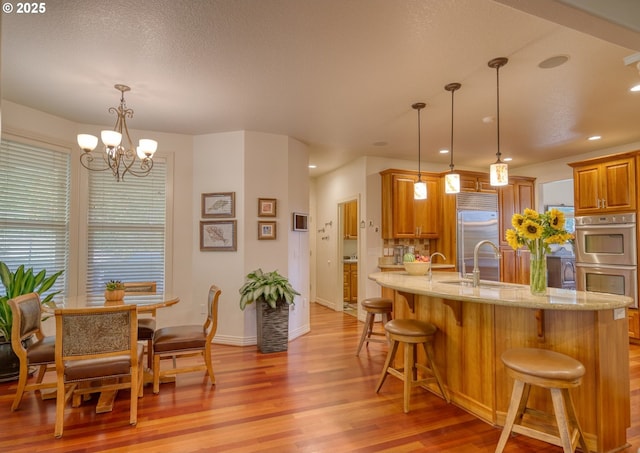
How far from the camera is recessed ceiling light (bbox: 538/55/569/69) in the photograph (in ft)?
8.96

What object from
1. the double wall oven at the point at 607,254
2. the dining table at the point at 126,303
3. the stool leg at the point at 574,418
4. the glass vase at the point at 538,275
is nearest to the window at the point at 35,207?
the dining table at the point at 126,303

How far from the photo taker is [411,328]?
2.84 metres

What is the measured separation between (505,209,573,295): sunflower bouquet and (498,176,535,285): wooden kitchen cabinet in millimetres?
3761

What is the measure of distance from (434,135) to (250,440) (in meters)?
4.08

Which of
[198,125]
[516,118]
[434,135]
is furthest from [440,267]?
[198,125]

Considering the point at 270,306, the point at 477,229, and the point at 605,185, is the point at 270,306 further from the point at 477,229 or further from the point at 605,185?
the point at 605,185

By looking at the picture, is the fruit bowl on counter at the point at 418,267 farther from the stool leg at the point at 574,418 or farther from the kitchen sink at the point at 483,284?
the stool leg at the point at 574,418

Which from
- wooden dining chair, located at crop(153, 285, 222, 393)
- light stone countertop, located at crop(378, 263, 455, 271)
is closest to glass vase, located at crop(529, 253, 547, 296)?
wooden dining chair, located at crop(153, 285, 222, 393)

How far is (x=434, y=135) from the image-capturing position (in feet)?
15.6

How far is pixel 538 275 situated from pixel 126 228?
14.7 ft

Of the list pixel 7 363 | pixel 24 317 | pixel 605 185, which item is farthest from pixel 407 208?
pixel 7 363

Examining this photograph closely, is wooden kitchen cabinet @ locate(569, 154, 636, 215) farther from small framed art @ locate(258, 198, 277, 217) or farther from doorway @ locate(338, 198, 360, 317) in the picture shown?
small framed art @ locate(258, 198, 277, 217)

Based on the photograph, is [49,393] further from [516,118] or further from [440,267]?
[516,118]

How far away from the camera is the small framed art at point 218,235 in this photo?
4551 millimetres
